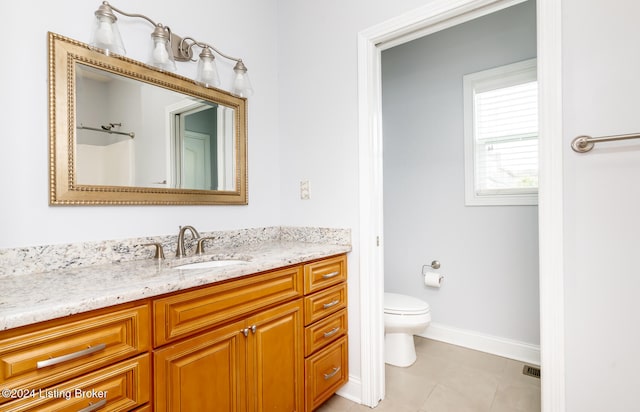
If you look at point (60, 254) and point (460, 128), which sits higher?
point (460, 128)

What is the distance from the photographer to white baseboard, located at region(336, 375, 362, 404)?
1.79 metres

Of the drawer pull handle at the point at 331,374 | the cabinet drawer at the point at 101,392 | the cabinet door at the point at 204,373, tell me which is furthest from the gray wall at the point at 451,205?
the cabinet drawer at the point at 101,392

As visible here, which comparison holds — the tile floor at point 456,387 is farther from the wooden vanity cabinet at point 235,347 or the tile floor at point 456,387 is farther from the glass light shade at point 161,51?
the glass light shade at point 161,51

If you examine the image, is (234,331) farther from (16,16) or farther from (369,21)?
(369,21)

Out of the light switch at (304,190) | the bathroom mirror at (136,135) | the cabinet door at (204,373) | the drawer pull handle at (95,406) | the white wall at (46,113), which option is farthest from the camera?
the light switch at (304,190)

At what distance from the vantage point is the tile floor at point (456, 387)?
1.73 m

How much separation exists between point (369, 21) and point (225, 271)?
1.58m

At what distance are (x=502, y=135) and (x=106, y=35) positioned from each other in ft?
8.36

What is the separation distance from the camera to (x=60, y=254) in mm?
1225

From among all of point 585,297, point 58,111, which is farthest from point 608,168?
point 58,111

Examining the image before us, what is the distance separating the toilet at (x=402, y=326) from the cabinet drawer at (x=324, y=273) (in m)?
0.60

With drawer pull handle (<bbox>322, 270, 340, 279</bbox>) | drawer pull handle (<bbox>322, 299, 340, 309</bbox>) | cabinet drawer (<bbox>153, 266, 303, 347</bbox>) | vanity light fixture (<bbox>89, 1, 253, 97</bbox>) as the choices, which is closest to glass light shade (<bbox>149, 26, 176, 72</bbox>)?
vanity light fixture (<bbox>89, 1, 253, 97</bbox>)

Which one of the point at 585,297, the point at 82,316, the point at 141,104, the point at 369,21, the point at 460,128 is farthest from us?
the point at 460,128

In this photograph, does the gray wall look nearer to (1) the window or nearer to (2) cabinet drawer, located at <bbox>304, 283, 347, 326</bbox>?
(1) the window
